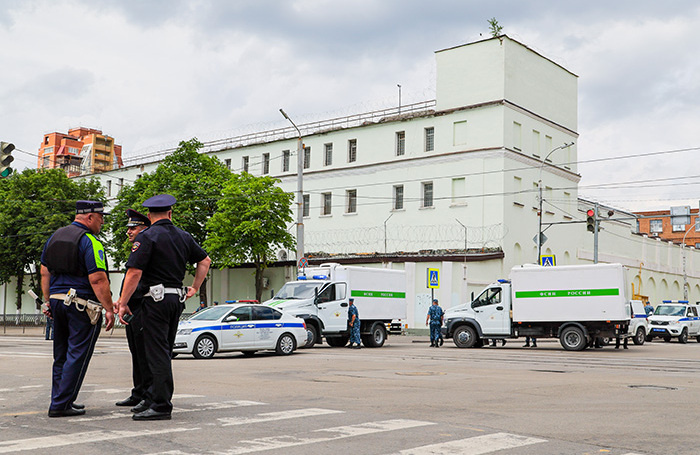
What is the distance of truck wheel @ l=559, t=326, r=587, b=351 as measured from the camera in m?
27.1

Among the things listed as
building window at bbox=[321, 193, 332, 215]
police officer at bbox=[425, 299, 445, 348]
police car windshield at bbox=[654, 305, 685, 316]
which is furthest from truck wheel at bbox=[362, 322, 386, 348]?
building window at bbox=[321, 193, 332, 215]

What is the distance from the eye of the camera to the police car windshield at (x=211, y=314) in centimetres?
2166

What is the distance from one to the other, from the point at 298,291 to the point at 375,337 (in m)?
3.59

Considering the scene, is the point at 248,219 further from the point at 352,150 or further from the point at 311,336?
the point at 311,336

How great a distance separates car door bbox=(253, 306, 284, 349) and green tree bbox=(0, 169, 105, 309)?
37.2 meters

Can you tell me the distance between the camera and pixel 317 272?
29.0m

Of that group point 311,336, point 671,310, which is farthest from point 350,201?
point 311,336

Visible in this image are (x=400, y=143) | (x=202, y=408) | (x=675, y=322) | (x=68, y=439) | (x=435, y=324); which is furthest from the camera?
(x=400, y=143)

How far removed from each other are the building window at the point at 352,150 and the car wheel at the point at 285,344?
33.6 m

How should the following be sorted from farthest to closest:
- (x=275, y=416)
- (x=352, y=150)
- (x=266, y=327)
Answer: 1. (x=352, y=150)
2. (x=266, y=327)
3. (x=275, y=416)

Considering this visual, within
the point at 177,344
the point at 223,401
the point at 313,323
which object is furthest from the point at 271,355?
the point at 223,401

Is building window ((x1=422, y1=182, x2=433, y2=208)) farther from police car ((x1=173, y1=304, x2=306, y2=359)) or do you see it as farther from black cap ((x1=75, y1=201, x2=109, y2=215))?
black cap ((x1=75, y1=201, x2=109, y2=215))

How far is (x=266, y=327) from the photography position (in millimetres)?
22000

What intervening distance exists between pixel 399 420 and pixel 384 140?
4614 centimetres
